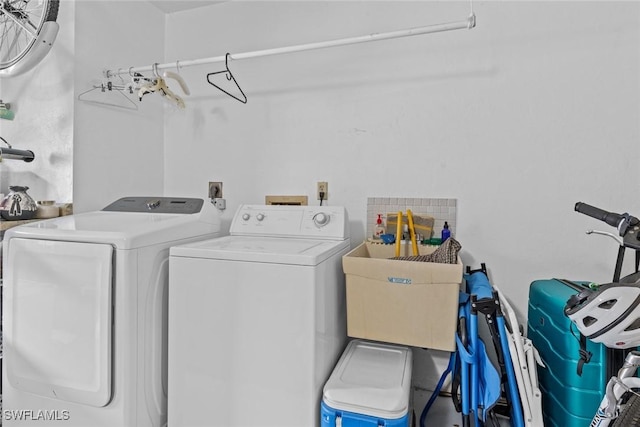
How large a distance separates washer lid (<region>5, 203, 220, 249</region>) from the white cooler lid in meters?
0.94

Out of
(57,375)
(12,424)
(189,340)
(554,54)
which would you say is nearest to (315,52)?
(554,54)

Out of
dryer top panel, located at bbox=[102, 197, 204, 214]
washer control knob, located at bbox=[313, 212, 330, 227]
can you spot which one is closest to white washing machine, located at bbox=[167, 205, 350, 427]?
washer control knob, located at bbox=[313, 212, 330, 227]

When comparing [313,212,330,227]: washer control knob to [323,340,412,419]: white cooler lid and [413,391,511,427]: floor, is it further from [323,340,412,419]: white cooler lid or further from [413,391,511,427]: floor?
[413,391,511,427]: floor

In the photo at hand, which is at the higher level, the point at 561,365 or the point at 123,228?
the point at 123,228

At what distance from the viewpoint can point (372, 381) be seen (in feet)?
4.85

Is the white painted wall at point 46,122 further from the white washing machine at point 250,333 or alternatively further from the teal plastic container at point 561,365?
the teal plastic container at point 561,365

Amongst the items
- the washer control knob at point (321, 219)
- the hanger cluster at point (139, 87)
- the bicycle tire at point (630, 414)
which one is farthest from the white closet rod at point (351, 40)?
the bicycle tire at point (630, 414)

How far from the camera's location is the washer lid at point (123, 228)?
1.45 meters

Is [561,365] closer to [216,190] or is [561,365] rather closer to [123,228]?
[123,228]

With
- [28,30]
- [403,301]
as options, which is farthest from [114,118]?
[403,301]

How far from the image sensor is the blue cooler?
129cm

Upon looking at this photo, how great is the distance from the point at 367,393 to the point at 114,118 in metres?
2.14

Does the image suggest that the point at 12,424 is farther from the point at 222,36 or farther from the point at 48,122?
the point at 222,36

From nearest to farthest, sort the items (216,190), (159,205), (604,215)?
(604,215) < (159,205) < (216,190)
